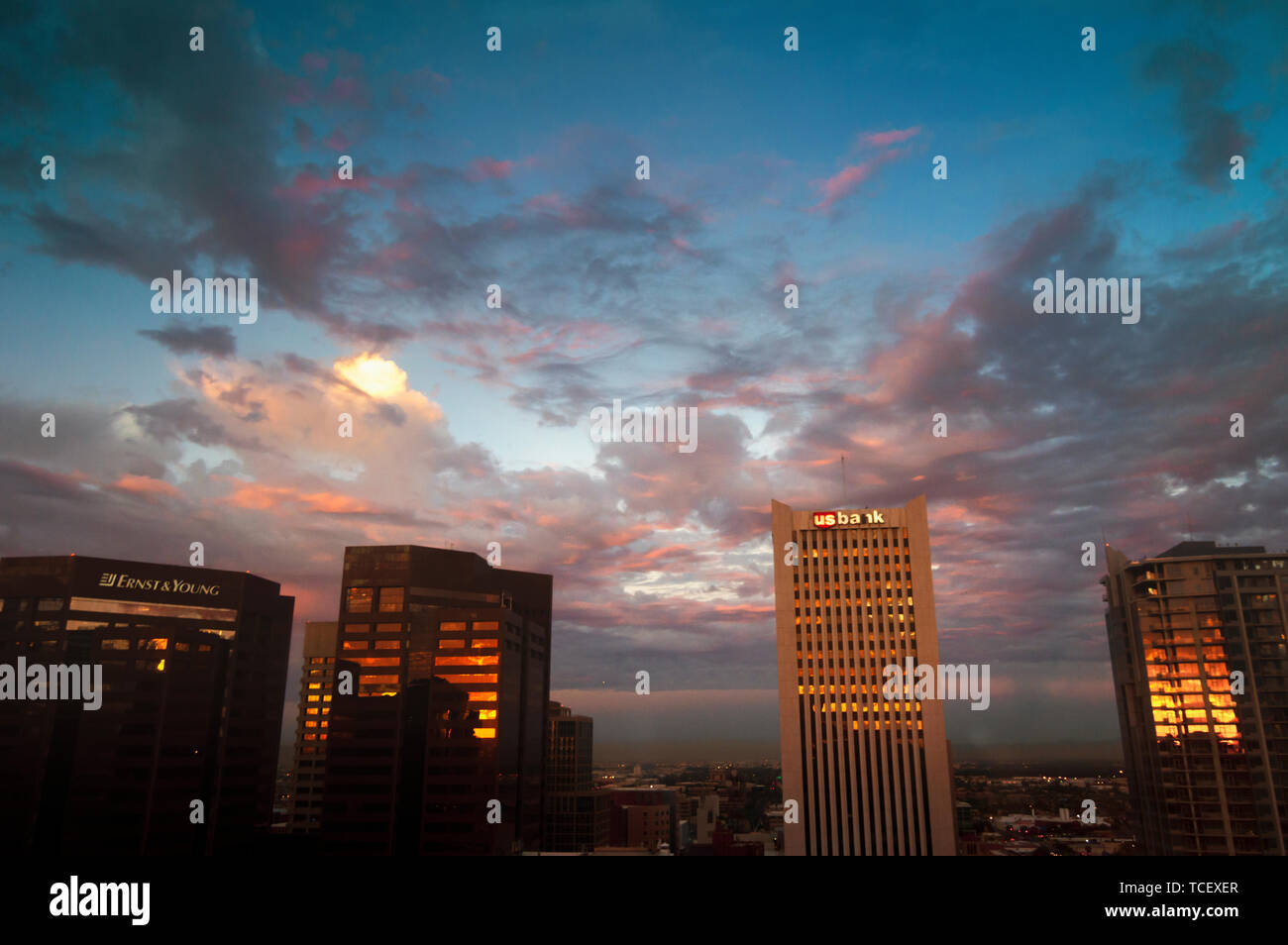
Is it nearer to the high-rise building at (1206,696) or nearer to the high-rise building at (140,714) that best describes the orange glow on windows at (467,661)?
the high-rise building at (140,714)

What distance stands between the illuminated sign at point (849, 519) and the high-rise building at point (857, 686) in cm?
9

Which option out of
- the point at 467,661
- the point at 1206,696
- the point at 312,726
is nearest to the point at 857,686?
the point at 1206,696

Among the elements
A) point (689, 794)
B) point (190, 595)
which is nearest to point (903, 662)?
point (190, 595)

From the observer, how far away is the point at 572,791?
129m

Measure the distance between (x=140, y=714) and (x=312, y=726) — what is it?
55980 mm

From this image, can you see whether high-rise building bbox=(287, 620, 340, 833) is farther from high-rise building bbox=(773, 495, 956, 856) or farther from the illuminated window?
high-rise building bbox=(773, 495, 956, 856)

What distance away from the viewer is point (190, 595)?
10075 centimetres

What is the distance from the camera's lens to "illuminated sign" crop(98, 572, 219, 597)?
94.5 metres

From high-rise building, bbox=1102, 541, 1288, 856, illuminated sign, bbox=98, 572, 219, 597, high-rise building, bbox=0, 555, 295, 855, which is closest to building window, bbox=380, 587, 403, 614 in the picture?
high-rise building, bbox=0, 555, 295, 855
